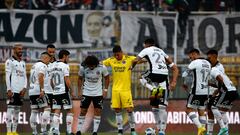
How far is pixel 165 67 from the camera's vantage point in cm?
2445

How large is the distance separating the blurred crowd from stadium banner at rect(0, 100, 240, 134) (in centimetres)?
466

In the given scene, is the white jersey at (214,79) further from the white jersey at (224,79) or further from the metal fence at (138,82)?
the metal fence at (138,82)

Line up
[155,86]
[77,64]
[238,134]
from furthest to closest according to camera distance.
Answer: [77,64] → [238,134] → [155,86]

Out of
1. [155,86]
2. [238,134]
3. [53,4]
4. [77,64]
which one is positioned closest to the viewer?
[155,86]

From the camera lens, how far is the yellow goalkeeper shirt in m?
25.4

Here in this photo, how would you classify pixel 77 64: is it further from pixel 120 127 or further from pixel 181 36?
pixel 120 127

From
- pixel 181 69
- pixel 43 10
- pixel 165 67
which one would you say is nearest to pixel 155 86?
pixel 165 67

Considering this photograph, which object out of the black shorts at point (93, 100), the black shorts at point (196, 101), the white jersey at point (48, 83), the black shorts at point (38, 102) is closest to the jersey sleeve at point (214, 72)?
the black shorts at point (196, 101)

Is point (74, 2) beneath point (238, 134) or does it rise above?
above

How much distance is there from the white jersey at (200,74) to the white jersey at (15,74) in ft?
16.1

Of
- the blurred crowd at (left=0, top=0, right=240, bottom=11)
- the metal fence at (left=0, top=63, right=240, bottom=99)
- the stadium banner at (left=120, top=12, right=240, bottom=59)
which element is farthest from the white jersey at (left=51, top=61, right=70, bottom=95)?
the blurred crowd at (left=0, top=0, right=240, bottom=11)

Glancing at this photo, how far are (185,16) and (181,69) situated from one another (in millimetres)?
2223

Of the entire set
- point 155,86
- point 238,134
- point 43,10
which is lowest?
point 238,134

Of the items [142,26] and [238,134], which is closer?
[238,134]
